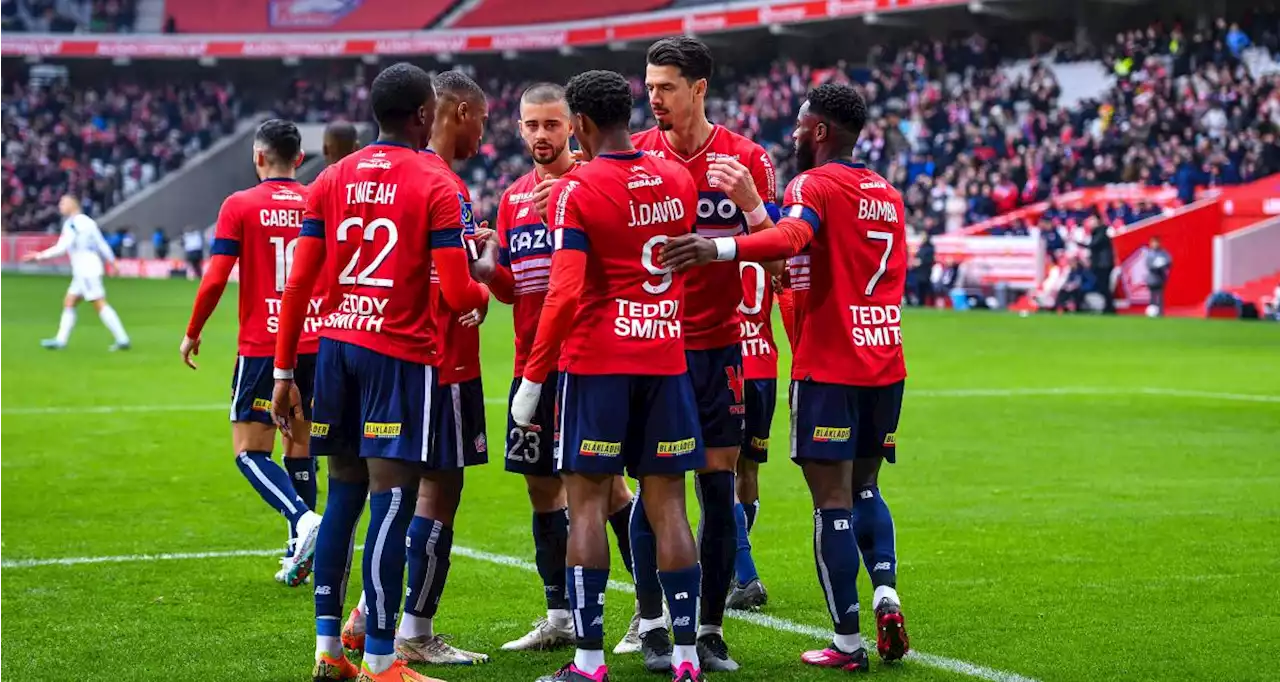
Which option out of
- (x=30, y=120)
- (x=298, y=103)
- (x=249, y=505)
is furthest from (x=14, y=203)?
(x=249, y=505)

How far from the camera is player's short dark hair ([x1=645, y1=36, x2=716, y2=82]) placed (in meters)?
6.69

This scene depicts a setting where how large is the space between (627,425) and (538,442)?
674 millimetres

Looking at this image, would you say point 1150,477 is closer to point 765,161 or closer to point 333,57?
point 765,161

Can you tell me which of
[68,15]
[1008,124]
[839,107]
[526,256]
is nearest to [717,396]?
[526,256]

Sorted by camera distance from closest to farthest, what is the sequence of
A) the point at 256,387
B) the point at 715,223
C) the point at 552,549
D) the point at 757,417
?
the point at 715,223
the point at 552,549
the point at 757,417
the point at 256,387

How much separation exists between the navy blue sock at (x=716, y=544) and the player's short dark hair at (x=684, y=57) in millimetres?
1616

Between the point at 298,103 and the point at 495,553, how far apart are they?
186 feet

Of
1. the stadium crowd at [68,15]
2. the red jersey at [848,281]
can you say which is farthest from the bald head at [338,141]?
the stadium crowd at [68,15]

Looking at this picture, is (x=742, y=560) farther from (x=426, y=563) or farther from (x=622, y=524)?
(x=426, y=563)

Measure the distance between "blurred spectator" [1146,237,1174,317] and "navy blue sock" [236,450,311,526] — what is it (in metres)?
26.9

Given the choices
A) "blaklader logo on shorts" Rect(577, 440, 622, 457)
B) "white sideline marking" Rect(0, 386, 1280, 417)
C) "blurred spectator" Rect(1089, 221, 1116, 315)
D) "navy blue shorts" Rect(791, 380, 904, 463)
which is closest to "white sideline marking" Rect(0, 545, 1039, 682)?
"navy blue shorts" Rect(791, 380, 904, 463)

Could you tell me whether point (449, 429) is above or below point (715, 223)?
below

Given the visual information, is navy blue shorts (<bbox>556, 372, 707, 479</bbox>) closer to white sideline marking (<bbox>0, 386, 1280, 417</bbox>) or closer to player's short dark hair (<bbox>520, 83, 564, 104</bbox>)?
player's short dark hair (<bbox>520, 83, 564, 104</bbox>)

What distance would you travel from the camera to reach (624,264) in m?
6.02
